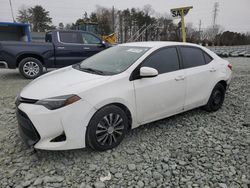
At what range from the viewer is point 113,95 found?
2641mm

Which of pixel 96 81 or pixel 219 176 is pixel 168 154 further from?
pixel 96 81

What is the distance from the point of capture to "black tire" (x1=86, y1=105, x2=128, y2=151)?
2.57 meters

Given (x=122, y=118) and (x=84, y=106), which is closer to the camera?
(x=84, y=106)

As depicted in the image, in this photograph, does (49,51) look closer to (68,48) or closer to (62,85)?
(68,48)

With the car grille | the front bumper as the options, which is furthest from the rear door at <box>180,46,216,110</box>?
the car grille

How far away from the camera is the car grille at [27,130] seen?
7.88 feet

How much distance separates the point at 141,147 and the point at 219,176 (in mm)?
1037

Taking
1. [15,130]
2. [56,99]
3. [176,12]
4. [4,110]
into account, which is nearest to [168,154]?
[56,99]

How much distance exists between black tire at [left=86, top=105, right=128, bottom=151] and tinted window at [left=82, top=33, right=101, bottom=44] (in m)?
5.47

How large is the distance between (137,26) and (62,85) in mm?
38207

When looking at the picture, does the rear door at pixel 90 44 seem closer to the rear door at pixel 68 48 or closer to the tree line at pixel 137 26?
Answer: the rear door at pixel 68 48

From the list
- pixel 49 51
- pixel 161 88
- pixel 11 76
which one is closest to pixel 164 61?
pixel 161 88

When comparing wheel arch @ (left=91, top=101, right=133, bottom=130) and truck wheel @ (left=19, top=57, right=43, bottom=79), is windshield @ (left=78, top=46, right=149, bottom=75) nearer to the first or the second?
wheel arch @ (left=91, top=101, right=133, bottom=130)

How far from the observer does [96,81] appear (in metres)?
2.65
